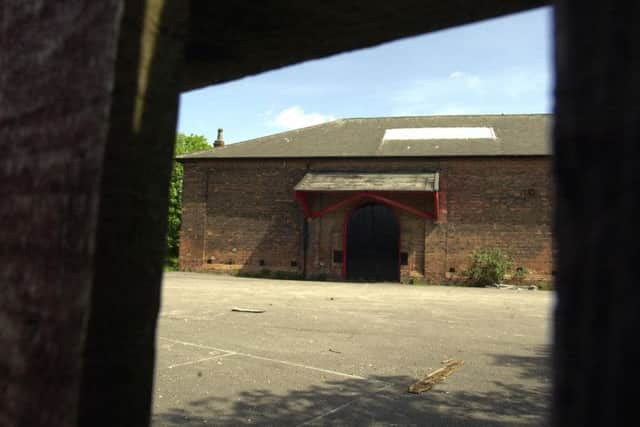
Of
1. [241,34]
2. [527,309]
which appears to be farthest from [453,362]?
[527,309]

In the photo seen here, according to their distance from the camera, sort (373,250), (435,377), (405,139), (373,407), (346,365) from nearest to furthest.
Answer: (373,407), (435,377), (346,365), (373,250), (405,139)

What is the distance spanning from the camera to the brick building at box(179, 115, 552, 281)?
1988 cm

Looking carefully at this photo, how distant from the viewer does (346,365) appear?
19.3 feet

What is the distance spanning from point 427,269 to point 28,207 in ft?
66.0

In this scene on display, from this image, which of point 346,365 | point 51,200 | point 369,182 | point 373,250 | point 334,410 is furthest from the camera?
point 373,250

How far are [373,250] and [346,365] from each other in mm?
15846

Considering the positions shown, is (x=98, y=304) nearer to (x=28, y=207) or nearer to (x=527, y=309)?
(x=28, y=207)

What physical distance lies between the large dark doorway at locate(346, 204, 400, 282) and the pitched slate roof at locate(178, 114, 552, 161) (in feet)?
9.23

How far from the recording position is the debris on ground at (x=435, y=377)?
16.0 ft

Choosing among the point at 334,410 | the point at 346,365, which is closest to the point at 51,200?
the point at 334,410

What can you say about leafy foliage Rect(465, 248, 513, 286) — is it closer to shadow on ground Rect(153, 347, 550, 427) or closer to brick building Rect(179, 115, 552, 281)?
brick building Rect(179, 115, 552, 281)

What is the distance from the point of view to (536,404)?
4.56 m

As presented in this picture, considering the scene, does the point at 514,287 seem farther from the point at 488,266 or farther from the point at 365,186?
the point at 365,186

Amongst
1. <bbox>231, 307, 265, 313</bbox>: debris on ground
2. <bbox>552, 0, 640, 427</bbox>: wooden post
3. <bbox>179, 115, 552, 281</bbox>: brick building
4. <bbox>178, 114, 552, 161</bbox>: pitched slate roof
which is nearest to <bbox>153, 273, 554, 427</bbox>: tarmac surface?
<bbox>231, 307, 265, 313</bbox>: debris on ground
